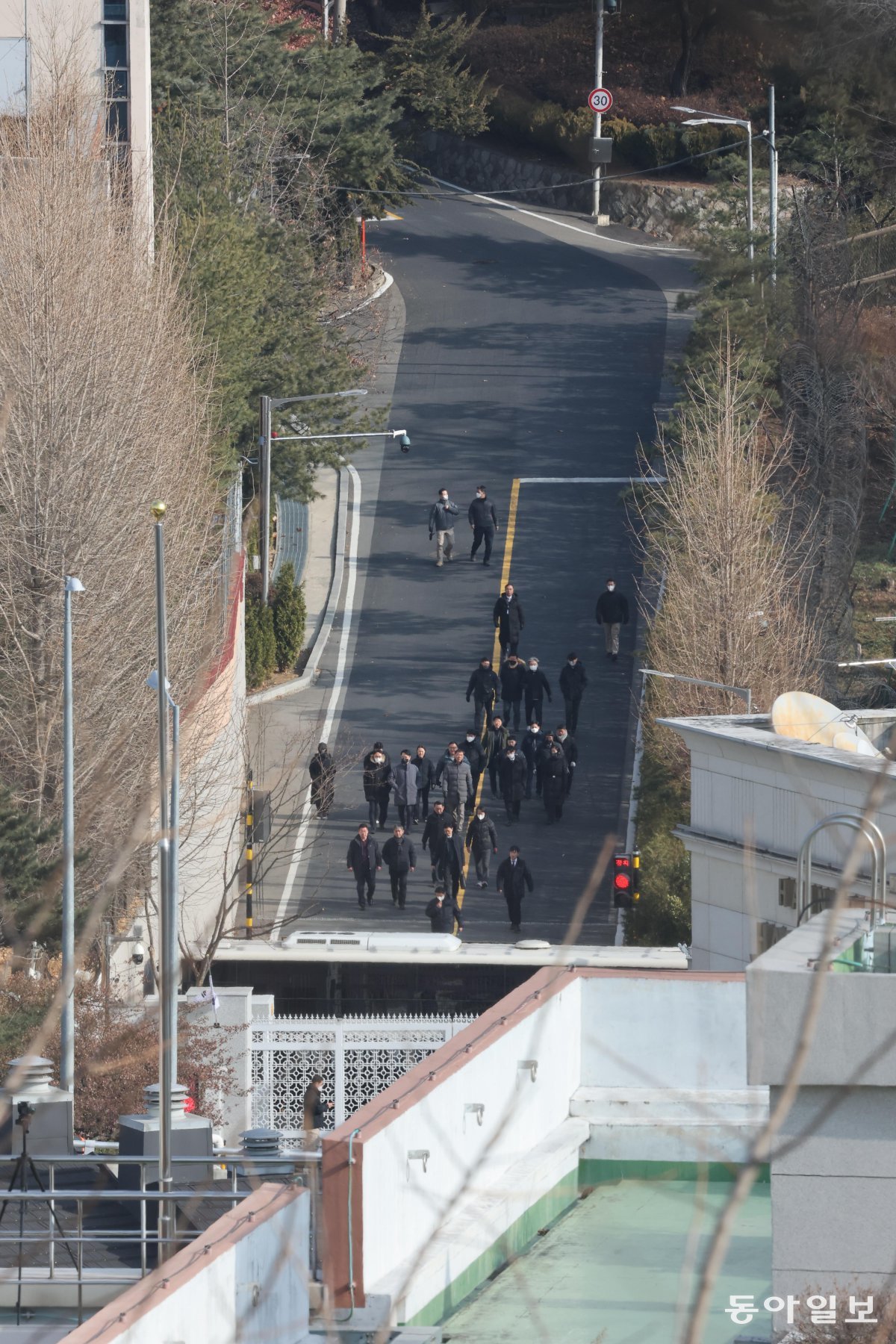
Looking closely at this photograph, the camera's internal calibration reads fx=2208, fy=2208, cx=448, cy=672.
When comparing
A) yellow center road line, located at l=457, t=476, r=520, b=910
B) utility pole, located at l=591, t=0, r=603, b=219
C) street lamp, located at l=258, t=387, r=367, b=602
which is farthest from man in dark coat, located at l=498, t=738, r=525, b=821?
utility pole, located at l=591, t=0, r=603, b=219

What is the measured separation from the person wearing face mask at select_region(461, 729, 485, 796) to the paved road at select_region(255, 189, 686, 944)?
3.34 feet

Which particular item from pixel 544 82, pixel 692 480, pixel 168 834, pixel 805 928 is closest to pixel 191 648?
Answer: pixel 692 480

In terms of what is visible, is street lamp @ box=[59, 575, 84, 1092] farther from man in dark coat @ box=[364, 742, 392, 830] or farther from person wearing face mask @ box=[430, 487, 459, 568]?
person wearing face mask @ box=[430, 487, 459, 568]

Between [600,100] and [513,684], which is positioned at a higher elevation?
[600,100]

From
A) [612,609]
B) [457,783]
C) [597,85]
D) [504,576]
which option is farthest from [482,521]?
[597,85]

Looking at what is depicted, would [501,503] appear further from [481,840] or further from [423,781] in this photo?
[481,840]

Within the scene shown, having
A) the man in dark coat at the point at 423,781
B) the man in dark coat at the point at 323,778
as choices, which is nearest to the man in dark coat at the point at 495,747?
the man in dark coat at the point at 423,781

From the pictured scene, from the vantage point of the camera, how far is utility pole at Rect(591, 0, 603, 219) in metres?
63.8

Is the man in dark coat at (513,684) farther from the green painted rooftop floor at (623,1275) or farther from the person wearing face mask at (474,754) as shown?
the green painted rooftop floor at (623,1275)

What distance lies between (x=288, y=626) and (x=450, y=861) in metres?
11.9

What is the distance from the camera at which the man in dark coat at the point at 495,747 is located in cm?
3366

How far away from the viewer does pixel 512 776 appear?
3303cm

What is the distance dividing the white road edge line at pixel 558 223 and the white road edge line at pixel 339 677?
59.4 feet

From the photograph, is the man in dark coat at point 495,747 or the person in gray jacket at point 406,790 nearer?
the person in gray jacket at point 406,790
